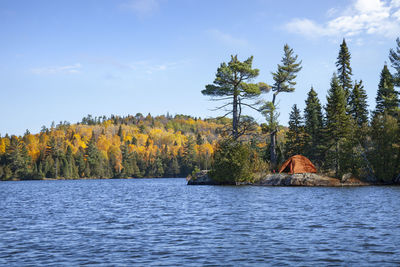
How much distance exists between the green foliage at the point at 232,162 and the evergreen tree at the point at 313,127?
13.5 m

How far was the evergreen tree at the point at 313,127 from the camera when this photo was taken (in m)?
59.0

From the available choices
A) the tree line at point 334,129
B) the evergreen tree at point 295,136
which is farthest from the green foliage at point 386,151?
the evergreen tree at point 295,136

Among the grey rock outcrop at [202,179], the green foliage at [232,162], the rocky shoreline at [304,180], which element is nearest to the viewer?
the rocky shoreline at [304,180]

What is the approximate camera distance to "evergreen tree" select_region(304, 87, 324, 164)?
58981 millimetres

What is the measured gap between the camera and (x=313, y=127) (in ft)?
206

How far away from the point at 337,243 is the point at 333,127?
40129mm

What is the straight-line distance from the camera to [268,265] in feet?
34.0

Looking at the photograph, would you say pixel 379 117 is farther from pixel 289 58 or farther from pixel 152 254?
pixel 152 254

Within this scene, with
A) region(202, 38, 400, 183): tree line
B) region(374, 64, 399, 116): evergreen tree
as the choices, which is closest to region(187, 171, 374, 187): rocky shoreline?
region(202, 38, 400, 183): tree line

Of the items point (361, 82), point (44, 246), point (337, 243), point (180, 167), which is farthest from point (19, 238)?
point (180, 167)

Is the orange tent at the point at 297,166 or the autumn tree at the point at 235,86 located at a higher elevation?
the autumn tree at the point at 235,86

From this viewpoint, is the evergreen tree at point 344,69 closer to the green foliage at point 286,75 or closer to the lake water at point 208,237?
the green foliage at point 286,75

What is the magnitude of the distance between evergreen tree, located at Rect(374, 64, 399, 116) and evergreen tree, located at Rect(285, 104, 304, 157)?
11745 mm

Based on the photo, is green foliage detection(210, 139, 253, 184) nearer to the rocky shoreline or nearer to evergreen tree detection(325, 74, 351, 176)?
the rocky shoreline
